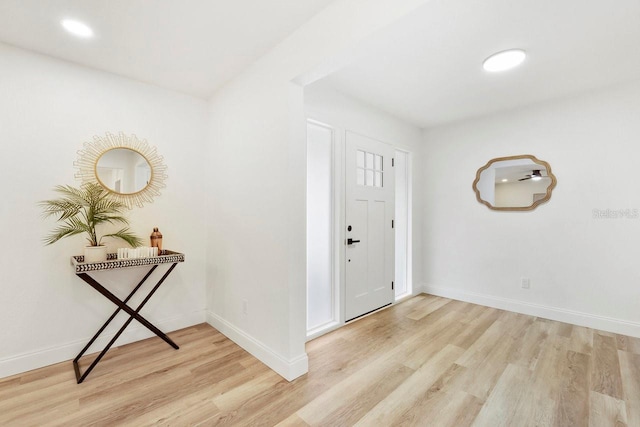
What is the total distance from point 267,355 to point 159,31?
8.17 feet

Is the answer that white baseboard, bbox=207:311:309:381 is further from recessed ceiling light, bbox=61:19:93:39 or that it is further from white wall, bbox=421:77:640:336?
white wall, bbox=421:77:640:336

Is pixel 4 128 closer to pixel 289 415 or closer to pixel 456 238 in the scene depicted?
pixel 289 415

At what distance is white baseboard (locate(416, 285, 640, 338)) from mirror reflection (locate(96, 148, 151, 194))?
13.0ft

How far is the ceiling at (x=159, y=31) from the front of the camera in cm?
172

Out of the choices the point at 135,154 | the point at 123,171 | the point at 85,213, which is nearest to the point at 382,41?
the point at 135,154

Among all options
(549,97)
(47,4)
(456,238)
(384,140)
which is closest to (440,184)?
(456,238)

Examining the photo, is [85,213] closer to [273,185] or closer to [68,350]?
[68,350]

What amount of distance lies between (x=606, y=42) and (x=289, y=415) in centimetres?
341

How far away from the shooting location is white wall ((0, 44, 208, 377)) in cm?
210

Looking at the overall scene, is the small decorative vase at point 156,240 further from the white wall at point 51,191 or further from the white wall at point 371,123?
the white wall at point 371,123

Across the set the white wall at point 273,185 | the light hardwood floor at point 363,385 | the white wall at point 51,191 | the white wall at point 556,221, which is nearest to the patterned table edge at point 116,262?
the white wall at point 51,191

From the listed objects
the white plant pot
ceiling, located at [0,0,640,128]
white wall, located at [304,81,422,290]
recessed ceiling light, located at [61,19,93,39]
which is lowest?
the white plant pot

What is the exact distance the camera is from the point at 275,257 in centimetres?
220

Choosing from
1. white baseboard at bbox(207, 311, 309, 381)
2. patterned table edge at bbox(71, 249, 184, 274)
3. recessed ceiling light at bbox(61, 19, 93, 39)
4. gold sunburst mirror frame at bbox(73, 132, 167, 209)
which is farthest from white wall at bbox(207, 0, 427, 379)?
recessed ceiling light at bbox(61, 19, 93, 39)
